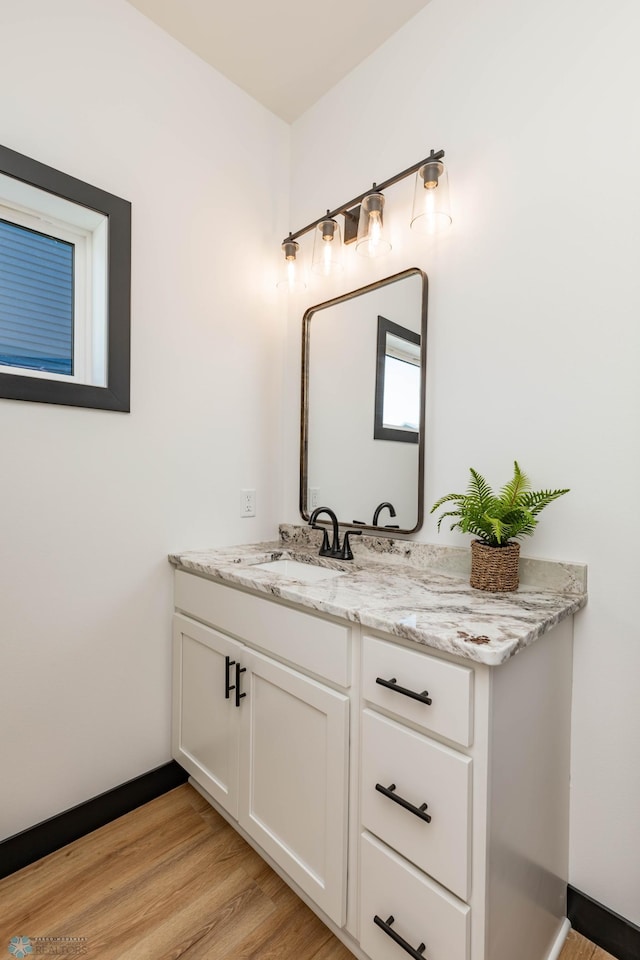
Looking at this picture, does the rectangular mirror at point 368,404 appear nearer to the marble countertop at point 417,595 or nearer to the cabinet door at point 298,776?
the marble countertop at point 417,595

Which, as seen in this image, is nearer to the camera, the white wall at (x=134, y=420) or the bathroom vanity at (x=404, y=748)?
the bathroom vanity at (x=404, y=748)

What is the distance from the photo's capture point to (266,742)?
134 cm

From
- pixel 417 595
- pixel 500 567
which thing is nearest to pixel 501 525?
pixel 500 567

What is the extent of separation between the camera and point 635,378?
1.16 m

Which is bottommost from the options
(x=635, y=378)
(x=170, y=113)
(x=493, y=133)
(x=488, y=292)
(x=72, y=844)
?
(x=72, y=844)

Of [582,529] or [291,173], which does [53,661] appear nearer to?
[582,529]

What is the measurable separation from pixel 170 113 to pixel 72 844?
255 cm

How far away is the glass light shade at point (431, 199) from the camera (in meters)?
1.47

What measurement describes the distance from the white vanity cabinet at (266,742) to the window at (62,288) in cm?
80

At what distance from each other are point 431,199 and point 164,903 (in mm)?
2219

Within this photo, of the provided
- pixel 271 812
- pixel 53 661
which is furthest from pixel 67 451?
pixel 271 812

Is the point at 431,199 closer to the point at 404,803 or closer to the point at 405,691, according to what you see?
the point at 405,691

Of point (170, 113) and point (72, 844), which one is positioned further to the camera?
point (170, 113)

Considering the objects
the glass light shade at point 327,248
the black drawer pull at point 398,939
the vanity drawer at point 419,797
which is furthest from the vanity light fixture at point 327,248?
the black drawer pull at point 398,939
